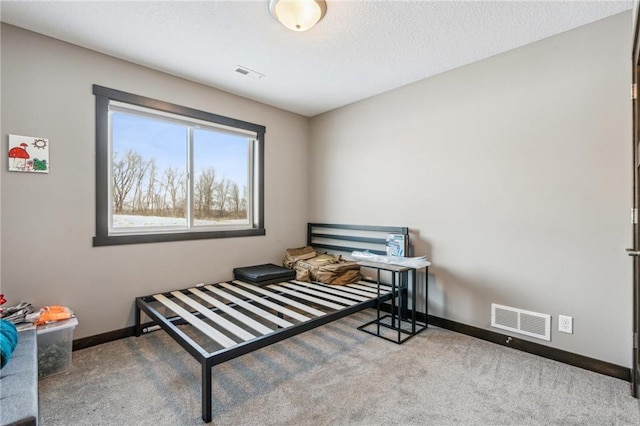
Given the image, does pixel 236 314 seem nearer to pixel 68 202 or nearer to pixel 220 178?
pixel 68 202

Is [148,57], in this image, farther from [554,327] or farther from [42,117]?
[554,327]

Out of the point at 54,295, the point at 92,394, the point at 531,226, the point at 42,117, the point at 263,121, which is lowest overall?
the point at 92,394

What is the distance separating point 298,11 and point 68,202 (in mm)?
2230

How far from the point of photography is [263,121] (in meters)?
3.67

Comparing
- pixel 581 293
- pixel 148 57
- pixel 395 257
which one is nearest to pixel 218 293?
pixel 395 257

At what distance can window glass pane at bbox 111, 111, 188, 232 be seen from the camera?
269 centimetres

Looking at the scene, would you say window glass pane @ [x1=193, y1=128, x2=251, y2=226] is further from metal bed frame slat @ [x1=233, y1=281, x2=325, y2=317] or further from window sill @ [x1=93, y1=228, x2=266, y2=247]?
metal bed frame slat @ [x1=233, y1=281, x2=325, y2=317]

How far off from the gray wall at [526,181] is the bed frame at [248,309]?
22.7 inches

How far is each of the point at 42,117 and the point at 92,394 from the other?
1.99 m

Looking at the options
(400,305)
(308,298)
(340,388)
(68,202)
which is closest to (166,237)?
(68,202)

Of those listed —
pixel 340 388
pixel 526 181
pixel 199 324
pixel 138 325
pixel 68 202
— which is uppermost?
pixel 526 181

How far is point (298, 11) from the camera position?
186cm

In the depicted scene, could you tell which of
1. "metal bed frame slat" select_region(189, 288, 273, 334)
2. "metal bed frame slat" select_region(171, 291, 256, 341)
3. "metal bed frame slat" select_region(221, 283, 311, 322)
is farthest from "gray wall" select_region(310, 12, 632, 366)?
"metal bed frame slat" select_region(171, 291, 256, 341)

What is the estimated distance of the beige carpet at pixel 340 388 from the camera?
5.41 feet
